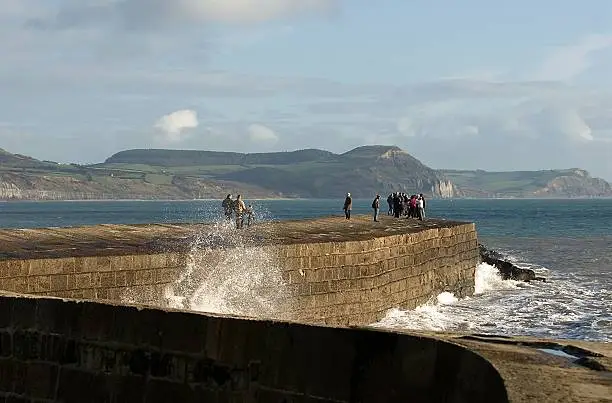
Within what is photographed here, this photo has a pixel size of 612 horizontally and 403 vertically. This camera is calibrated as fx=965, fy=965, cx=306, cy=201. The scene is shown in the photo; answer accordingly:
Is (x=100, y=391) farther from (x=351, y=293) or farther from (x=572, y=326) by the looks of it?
(x=572, y=326)

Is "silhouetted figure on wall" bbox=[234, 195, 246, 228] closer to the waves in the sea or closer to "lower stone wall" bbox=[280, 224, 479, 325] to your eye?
"lower stone wall" bbox=[280, 224, 479, 325]

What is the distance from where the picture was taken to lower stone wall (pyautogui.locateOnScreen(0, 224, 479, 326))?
1465 centimetres

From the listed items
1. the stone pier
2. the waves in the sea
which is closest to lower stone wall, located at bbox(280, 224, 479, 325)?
the waves in the sea

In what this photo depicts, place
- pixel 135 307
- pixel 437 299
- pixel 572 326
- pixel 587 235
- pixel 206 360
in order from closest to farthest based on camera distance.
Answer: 1. pixel 206 360
2. pixel 135 307
3. pixel 572 326
4. pixel 437 299
5. pixel 587 235

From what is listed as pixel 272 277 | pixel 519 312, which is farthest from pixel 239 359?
pixel 519 312

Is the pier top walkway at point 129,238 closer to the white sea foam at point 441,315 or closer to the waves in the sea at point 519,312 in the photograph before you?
the white sea foam at point 441,315

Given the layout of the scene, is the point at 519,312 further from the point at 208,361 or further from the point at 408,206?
the point at 208,361

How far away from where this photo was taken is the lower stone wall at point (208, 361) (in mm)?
6363

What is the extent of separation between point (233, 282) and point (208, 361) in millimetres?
11140

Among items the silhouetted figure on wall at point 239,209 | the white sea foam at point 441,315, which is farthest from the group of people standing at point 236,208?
the white sea foam at point 441,315

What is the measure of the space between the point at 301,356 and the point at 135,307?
1.71m

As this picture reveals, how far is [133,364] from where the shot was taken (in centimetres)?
788

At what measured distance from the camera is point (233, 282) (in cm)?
1859

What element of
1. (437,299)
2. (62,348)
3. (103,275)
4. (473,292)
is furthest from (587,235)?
(62,348)
